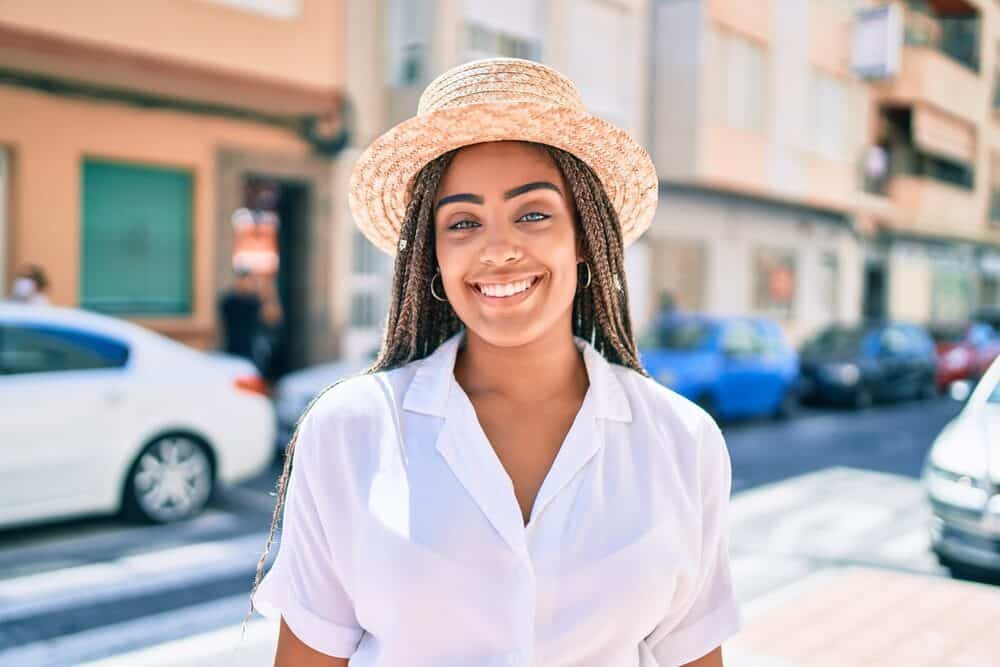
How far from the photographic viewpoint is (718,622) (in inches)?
73.4

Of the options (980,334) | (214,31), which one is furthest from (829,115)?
(214,31)

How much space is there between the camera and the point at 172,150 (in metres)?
11.7

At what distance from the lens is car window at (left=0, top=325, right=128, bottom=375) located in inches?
253

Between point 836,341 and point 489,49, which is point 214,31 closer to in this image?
point 489,49

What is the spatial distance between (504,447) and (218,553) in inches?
191

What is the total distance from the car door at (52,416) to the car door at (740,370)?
766 centimetres

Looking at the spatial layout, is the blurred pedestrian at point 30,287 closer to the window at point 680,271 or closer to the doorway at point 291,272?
the doorway at point 291,272

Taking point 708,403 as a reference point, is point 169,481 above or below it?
below

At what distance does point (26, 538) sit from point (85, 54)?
20.0 feet

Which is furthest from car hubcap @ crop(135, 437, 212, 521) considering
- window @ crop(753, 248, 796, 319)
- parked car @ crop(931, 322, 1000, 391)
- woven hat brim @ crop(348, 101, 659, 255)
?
window @ crop(753, 248, 796, 319)

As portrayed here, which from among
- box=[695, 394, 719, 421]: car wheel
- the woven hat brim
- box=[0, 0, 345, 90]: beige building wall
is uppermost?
box=[0, 0, 345, 90]: beige building wall

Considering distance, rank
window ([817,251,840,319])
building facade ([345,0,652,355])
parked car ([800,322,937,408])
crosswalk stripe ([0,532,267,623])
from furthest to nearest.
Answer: window ([817,251,840,319]) → parked car ([800,322,937,408]) → building facade ([345,0,652,355]) → crosswalk stripe ([0,532,267,623])

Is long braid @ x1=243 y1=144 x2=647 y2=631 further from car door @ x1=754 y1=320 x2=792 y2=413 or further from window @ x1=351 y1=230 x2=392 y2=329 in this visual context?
window @ x1=351 y1=230 x2=392 y2=329

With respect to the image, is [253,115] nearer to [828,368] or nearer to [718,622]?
[828,368]
